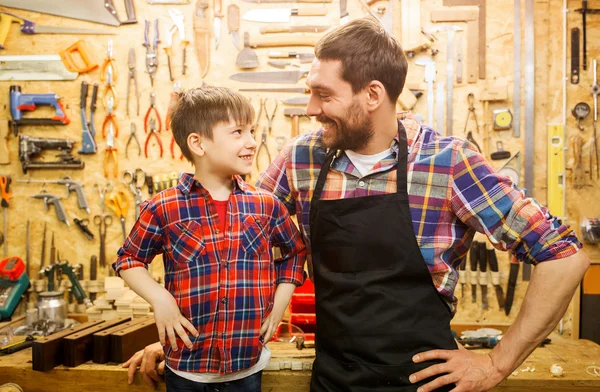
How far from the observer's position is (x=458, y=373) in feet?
5.04

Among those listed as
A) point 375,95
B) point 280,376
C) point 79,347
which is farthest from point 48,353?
point 375,95

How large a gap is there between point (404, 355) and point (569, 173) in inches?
97.0

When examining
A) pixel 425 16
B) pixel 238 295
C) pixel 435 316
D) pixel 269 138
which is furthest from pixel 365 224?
pixel 425 16

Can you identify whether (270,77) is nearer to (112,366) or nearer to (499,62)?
(499,62)

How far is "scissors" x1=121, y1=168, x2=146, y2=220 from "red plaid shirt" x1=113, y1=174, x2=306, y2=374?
198 cm

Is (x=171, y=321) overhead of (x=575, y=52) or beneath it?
beneath

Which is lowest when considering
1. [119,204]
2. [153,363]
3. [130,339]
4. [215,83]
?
[130,339]

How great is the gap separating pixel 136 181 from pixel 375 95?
2.41 m

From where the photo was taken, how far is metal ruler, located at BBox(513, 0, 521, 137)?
348 centimetres

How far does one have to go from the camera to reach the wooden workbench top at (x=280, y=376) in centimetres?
240

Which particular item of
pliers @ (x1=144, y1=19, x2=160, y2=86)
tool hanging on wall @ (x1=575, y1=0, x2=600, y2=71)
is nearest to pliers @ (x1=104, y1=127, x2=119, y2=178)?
pliers @ (x1=144, y1=19, x2=160, y2=86)

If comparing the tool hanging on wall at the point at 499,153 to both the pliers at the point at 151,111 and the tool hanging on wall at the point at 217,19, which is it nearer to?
the tool hanging on wall at the point at 217,19

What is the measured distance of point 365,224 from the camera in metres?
1.60

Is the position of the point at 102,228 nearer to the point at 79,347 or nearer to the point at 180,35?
the point at 79,347
